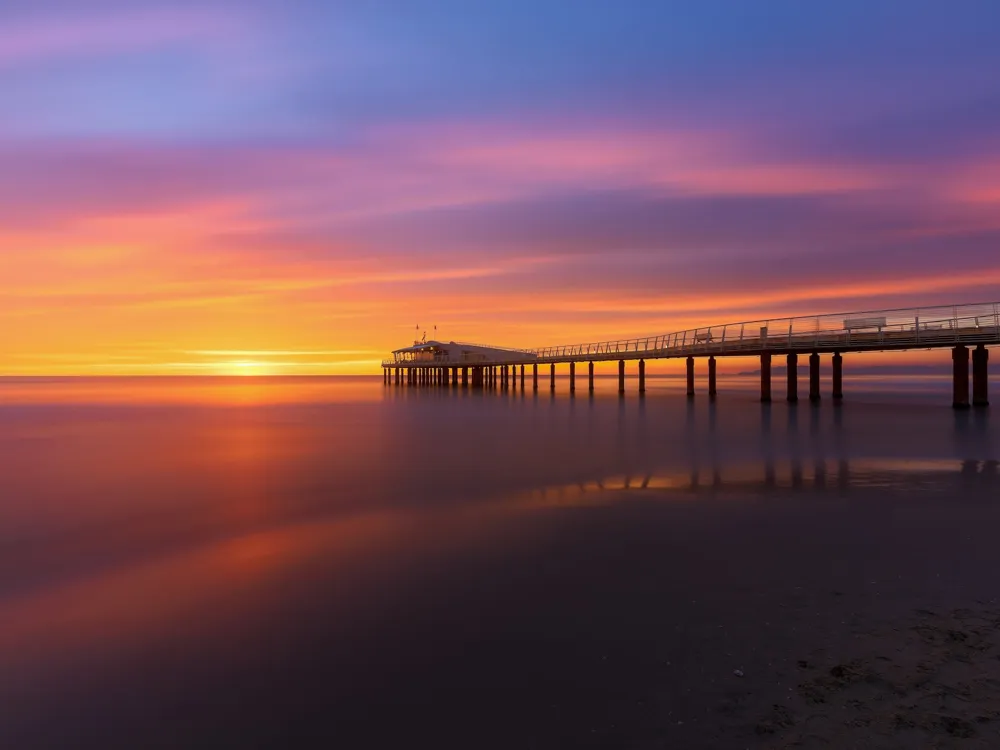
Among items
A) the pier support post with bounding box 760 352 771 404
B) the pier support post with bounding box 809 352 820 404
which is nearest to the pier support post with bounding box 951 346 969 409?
the pier support post with bounding box 809 352 820 404

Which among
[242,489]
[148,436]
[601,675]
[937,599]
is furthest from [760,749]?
[148,436]

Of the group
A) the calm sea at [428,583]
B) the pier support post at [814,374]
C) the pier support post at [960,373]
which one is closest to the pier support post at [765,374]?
the pier support post at [814,374]

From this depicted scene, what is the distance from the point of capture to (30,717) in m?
4.59

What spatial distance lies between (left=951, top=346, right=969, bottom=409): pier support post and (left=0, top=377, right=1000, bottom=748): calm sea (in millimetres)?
15119

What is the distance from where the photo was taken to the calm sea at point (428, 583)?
4.43m

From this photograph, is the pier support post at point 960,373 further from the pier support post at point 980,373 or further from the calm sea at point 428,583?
the calm sea at point 428,583

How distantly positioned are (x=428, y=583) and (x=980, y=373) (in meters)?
32.1

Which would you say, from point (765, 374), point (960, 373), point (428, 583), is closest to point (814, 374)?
point (765, 374)

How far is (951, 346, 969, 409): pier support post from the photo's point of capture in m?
29.4

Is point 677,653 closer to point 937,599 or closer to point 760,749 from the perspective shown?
point 760,749

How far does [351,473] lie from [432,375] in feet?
244

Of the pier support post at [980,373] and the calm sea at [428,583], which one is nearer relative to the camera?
the calm sea at [428,583]

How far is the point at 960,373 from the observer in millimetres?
30328

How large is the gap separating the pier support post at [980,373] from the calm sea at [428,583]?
15.7 metres
